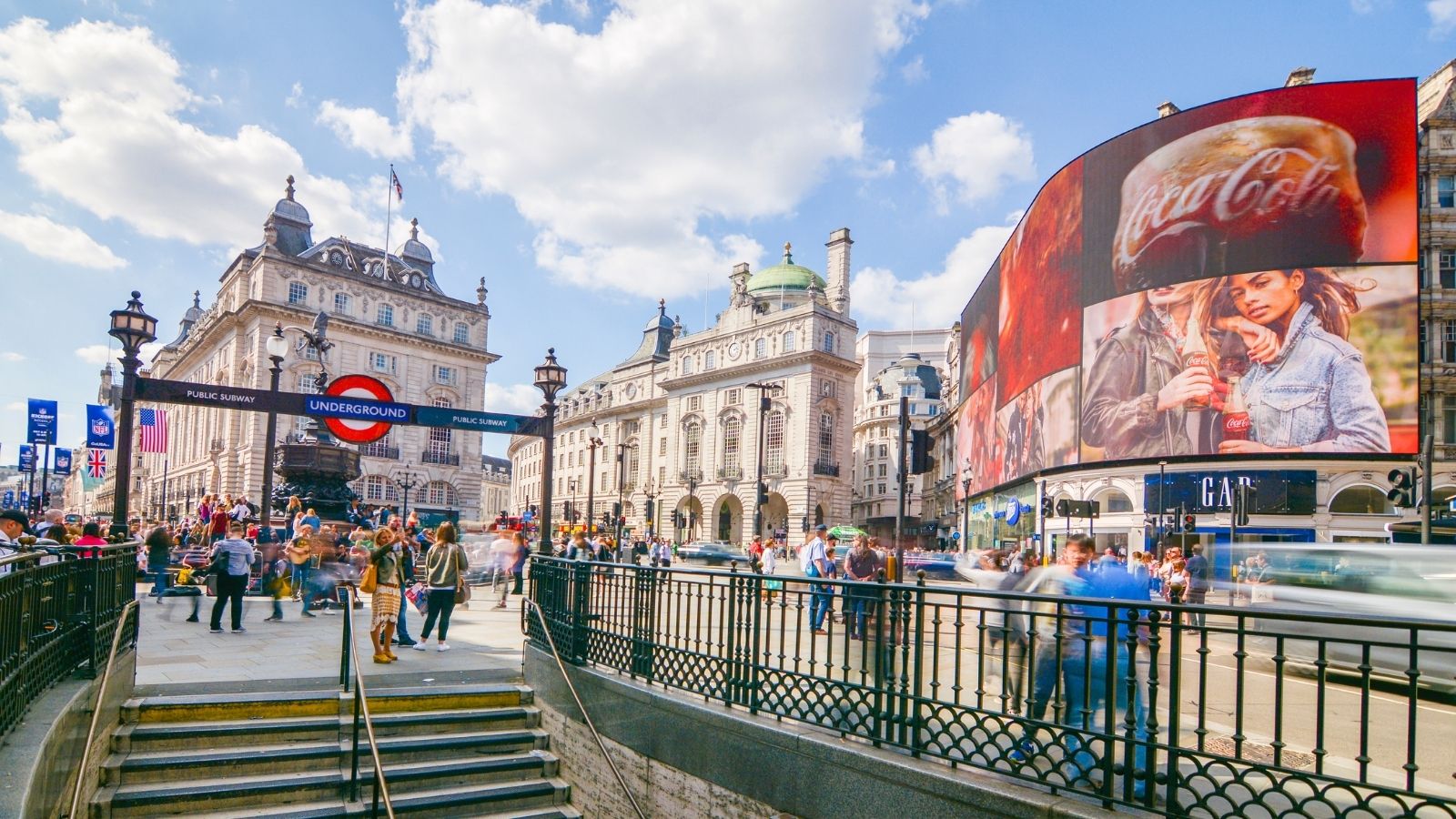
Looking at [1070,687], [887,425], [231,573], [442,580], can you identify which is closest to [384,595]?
[442,580]

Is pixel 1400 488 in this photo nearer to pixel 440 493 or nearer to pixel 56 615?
pixel 56 615

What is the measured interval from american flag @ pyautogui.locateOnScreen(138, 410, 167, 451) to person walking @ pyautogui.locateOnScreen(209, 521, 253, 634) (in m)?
A: 36.8

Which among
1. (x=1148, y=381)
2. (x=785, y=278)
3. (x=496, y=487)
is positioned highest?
(x=785, y=278)

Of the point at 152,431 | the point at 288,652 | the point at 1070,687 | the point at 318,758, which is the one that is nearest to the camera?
the point at 1070,687

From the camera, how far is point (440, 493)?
241 feet

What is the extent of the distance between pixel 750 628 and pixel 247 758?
14.1 ft

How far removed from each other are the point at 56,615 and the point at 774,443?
71.7 meters

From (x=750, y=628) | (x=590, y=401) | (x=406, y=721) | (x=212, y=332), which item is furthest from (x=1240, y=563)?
(x=590, y=401)

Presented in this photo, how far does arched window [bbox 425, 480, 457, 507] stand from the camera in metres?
72.7

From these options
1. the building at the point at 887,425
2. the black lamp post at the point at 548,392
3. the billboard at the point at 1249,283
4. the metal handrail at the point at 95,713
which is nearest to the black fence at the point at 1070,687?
the metal handrail at the point at 95,713

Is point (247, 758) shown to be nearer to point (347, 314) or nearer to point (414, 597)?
point (414, 597)

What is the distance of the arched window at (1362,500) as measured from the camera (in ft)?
117

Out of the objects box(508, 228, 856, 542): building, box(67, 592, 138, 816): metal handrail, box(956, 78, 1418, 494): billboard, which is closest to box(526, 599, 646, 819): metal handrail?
box(67, 592, 138, 816): metal handrail

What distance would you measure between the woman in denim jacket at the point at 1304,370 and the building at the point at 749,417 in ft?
122
